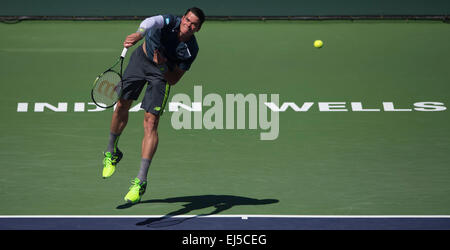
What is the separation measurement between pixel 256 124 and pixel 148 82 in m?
3.59

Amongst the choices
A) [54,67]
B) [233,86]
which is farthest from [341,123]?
[54,67]

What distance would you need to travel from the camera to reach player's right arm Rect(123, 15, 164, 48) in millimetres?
8406

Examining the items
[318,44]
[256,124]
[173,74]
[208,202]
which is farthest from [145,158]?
[318,44]

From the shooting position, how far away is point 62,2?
16.1m

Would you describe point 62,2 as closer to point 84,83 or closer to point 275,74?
point 84,83

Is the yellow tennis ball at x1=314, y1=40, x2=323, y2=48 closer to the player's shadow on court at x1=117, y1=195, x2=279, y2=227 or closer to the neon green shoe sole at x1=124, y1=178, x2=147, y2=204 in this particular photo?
the player's shadow on court at x1=117, y1=195, x2=279, y2=227

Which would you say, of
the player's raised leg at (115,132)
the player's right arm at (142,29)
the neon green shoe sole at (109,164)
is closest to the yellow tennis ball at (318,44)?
the player's raised leg at (115,132)

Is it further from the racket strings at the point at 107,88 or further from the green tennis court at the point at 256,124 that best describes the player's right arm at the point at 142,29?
the green tennis court at the point at 256,124

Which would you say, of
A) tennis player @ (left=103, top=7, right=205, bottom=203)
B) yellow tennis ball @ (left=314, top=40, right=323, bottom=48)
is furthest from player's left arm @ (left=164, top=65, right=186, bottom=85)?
yellow tennis ball @ (left=314, top=40, right=323, bottom=48)

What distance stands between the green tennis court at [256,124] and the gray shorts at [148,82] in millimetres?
1032

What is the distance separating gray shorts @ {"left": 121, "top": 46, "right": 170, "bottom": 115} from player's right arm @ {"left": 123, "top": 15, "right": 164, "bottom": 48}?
51cm

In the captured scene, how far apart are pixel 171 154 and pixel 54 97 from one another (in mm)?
3067

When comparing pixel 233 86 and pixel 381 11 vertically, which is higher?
pixel 381 11

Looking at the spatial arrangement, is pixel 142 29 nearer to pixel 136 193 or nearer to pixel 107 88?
pixel 107 88
